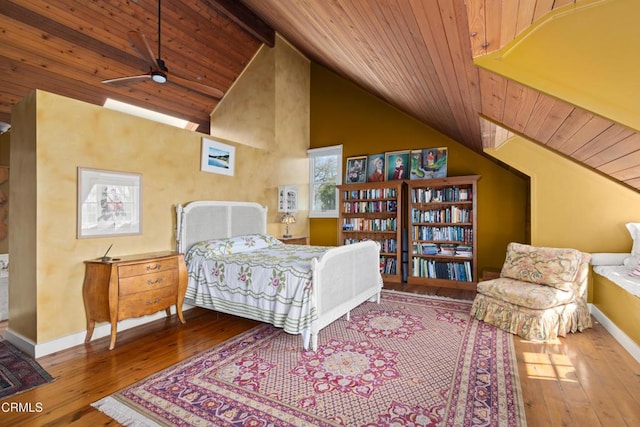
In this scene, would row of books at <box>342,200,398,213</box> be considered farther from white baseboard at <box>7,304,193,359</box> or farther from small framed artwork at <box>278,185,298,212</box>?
white baseboard at <box>7,304,193,359</box>

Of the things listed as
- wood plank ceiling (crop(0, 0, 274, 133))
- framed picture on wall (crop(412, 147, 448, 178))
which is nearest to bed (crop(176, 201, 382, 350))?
wood plank ceiling (crop(0, 0, 274, 133))

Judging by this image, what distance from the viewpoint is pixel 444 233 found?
15.9ft

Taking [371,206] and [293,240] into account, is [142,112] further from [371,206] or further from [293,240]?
[371,206]

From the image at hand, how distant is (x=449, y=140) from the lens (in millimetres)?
5070

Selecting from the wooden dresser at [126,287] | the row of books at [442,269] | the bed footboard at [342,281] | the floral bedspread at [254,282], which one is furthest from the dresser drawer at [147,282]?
the row of books at [442,269]

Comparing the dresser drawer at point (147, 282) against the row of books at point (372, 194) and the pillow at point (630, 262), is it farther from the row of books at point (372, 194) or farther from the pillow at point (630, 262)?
the pillow at point (630, 262)

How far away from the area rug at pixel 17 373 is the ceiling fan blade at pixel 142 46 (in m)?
2.89

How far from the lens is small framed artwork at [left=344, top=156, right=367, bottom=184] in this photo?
5.77 metres

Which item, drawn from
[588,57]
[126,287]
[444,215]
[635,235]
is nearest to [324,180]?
[444,215]

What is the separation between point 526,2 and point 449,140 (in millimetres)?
4187

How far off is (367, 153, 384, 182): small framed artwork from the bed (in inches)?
80.8

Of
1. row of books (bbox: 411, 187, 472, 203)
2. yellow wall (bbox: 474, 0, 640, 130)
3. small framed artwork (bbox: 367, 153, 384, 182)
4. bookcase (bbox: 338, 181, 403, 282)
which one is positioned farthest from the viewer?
small framed artwork (bbox: 367, 153, 384, 182)

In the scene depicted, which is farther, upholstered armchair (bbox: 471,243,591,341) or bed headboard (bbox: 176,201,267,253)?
bed headboard (bbox: 176,201,267,253)

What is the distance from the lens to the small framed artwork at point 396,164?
17.7 ft
